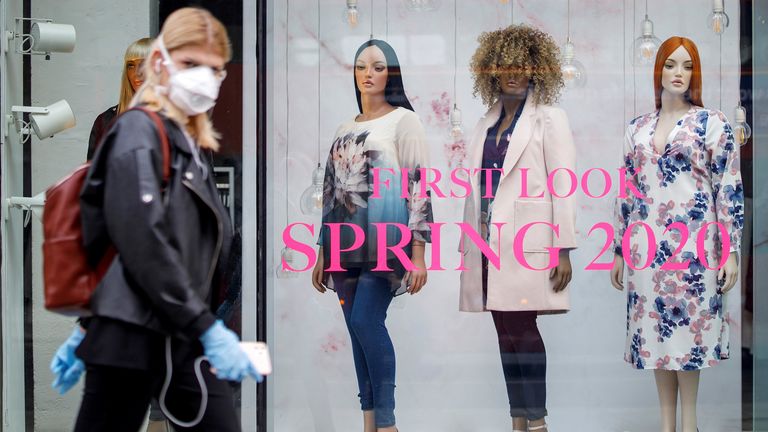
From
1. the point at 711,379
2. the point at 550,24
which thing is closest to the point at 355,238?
the point at 550,24

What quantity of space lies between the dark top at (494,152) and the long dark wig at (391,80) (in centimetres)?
34

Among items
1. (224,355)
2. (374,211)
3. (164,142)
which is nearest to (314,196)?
(374,211)

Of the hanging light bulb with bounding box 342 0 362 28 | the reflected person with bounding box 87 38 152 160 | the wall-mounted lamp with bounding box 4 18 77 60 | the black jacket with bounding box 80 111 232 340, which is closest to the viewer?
the black jacket with bounding box 80 111 232 340

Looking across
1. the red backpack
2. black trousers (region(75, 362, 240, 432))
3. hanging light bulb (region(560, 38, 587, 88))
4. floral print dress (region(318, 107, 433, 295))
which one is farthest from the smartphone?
hanging light bulb (region(560, 38, 587, 88))

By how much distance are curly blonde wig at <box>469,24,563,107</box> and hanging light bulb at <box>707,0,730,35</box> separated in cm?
64

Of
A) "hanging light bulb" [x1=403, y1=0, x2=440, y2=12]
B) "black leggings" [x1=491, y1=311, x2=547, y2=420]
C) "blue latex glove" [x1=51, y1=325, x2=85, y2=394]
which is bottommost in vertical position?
"black leggings" [x1=491, y1=311, x2=547, y2=420]

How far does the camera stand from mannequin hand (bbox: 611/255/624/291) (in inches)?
157

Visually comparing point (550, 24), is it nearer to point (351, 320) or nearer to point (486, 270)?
point (486, 270)

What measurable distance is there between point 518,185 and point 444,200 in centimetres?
30

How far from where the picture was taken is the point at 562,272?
13.0 feet

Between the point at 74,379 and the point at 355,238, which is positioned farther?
the point at 355,238

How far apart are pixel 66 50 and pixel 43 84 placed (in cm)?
16

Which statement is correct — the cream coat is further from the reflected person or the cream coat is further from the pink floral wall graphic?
the reflected person

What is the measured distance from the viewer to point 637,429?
13.4ft
